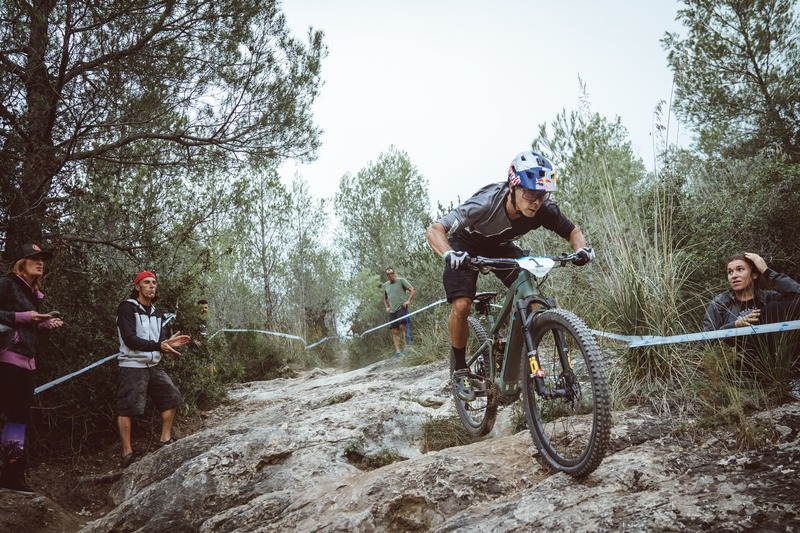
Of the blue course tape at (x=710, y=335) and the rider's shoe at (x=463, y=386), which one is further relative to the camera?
the rider's shoe at (x=463, y=386)

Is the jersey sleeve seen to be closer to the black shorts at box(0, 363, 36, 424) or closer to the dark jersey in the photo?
the dark jersey

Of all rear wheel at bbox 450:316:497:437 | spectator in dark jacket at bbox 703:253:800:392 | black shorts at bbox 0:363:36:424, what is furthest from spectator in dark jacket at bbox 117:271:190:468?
spectator in dark jacket at bbox 703:253:800:392

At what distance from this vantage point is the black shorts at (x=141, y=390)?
508 centimetres

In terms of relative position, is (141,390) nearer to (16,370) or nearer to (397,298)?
(16,370)

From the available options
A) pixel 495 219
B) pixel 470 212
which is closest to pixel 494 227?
pixel 495 219

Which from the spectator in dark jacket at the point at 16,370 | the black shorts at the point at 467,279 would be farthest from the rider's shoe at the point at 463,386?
the spectator in dark jacket at the point at 16,370

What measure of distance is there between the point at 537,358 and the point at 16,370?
4311 millimetres

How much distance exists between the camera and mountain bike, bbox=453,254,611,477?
2.38 m

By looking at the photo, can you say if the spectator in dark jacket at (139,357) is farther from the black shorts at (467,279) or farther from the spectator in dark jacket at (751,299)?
the spectator in dark jacket at (751,299)

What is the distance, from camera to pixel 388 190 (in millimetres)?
27672

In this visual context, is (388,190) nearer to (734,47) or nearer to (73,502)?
(734,47)

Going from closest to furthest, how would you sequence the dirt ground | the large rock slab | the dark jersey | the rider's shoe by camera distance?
1. the large rock slab
2. the dark jersey
3. the rider's shoe
4. the dirt ground

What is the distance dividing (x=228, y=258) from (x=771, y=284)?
69.8 feet

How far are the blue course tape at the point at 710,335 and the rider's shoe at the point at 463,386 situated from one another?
1059 mm
